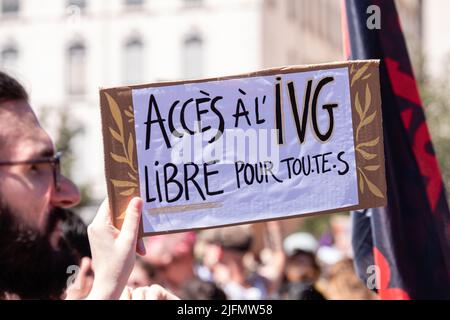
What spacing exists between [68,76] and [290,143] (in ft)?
141

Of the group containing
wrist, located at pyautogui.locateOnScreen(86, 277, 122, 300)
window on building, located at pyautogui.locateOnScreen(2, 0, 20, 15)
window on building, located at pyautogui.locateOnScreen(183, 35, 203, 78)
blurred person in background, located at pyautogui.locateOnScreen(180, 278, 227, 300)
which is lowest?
wrist, located at pyautogui.locateOnScreen(86, 277, 122, 300)

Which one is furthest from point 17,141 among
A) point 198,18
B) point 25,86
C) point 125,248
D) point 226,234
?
point 198,18

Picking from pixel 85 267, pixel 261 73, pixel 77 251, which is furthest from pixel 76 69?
pixel 261 73

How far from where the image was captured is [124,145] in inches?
110

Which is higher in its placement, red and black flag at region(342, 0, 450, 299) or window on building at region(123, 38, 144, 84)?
window on building at region(123, 38, 144, 84)

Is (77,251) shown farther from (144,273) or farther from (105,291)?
(144,273)

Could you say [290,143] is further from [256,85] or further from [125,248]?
[125,248]

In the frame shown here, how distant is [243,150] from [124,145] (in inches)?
10.2

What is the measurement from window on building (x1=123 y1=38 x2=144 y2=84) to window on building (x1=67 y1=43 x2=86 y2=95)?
157 cm

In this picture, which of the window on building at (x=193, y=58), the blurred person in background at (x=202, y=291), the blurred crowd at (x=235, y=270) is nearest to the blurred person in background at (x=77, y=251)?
the blurred crowd at (x=235, y=270)

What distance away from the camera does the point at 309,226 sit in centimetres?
3419

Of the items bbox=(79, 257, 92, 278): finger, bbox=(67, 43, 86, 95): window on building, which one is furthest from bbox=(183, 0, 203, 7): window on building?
bbox=(79, 257, 92, 278): finger

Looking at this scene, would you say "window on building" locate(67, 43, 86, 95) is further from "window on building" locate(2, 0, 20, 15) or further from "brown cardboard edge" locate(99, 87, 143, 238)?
"brown cardboard edge" locate(99, 87, 143, 238)

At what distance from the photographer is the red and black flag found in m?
3.80
